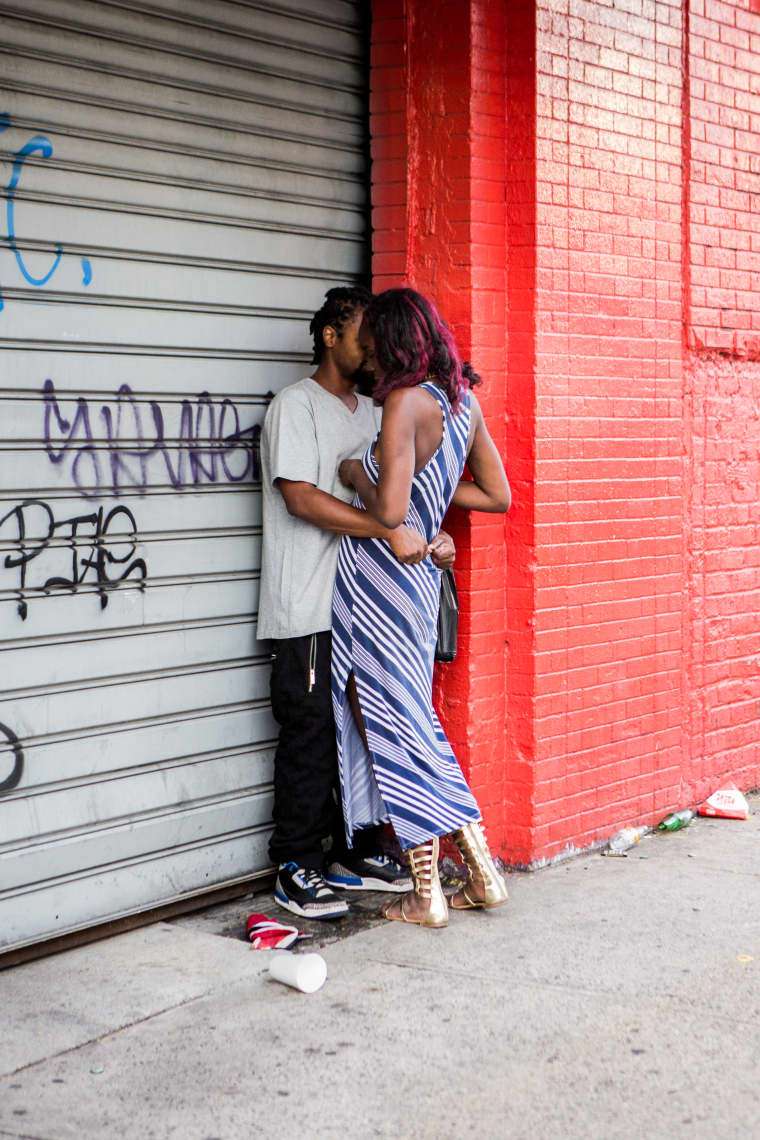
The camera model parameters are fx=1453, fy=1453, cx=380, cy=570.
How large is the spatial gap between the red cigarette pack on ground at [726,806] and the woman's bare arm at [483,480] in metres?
2.00

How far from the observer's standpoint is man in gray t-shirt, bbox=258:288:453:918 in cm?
471

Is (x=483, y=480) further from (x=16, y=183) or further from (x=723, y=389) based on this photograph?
(x=723, y=389)

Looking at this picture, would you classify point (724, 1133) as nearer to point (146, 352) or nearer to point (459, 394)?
point (459, 394)

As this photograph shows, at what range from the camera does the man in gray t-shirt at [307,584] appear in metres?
4.71

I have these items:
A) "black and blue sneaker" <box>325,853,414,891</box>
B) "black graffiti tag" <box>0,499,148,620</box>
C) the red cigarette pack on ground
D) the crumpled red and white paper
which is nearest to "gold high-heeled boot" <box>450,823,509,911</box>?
"black and blue sneaker" <box>325,853,414,891</box>

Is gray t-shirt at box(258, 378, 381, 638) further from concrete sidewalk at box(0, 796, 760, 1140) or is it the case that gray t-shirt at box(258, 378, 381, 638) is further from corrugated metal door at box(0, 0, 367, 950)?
concrete sidewalk at box(0, 796, 760, 1140)

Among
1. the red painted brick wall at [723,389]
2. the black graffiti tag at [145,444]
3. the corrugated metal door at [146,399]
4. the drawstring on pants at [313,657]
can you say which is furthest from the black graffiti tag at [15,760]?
the red painted brick wall at [723,389]

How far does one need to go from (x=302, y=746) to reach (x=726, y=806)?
89.5 inches

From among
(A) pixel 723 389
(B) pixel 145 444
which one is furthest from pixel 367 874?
(A) pixel 723 389

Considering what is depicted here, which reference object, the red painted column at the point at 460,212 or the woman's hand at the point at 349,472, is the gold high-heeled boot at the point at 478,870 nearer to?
the red painted column at the point at 460,212

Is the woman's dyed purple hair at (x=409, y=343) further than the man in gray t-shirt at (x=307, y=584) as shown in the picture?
No

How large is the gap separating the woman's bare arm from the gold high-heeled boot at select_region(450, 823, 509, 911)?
1.08 meters

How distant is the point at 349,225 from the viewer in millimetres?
5254

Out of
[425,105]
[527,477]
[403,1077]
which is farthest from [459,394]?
[403,1077]
